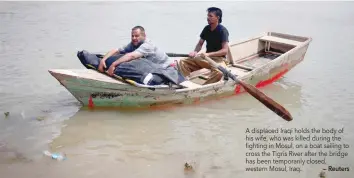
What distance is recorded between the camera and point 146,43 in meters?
6.21

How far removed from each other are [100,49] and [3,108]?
576 centimetres

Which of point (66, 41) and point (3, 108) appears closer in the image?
point (3, 108)

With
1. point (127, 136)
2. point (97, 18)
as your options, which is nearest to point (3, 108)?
point (127, 136)

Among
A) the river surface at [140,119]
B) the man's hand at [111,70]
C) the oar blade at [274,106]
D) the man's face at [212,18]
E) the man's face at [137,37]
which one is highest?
the man's face at [212,18]

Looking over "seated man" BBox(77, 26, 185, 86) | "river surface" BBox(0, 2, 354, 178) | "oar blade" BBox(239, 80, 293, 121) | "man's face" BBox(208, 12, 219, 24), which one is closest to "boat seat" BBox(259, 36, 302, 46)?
"river surface" BBox(0, 2, 354, 178)

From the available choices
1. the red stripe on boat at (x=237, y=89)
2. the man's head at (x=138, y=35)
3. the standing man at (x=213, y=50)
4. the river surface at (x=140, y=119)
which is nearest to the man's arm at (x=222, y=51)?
the standing man at (x=213, y=50)

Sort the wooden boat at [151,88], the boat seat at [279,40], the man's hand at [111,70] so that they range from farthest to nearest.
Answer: the boat seat at [279,40] < the man's hand at [111,70] < the wooden boat at [151,88]

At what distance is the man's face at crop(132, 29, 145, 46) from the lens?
20.1ft

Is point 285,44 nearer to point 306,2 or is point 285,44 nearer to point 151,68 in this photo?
point 151,68

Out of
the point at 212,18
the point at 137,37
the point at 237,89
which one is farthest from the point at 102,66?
the point at 237,89

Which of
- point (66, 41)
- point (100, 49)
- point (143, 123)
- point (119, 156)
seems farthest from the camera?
point (66, 41)

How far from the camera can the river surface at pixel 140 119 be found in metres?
4.96

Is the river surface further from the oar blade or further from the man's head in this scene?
the man's head

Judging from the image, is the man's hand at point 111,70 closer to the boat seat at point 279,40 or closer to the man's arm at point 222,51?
the man's arm at point 222,51
